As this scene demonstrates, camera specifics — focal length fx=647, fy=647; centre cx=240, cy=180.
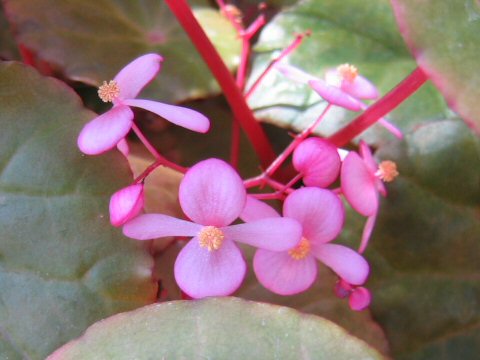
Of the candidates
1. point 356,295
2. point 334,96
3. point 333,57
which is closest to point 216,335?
point 356,295

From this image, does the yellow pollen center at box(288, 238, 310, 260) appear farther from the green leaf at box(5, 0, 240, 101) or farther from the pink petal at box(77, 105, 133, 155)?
the green leaf at box(5, 0, 240, 101)

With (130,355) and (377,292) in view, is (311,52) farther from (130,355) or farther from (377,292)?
(130,355)

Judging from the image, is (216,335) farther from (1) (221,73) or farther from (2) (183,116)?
(1) (221,73)

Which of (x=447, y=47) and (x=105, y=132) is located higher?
(x=447, y=47)

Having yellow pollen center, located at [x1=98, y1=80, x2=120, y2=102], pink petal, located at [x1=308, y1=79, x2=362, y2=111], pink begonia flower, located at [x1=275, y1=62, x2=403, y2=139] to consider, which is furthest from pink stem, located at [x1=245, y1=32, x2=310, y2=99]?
yellow pollen center, located at [x1=98, y1=80, x2=120, y2=102]

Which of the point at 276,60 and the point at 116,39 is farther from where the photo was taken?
the point at 116,39

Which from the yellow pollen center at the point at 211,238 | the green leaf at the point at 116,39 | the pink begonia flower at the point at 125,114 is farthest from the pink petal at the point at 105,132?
the green leaf at the point at 116,39
